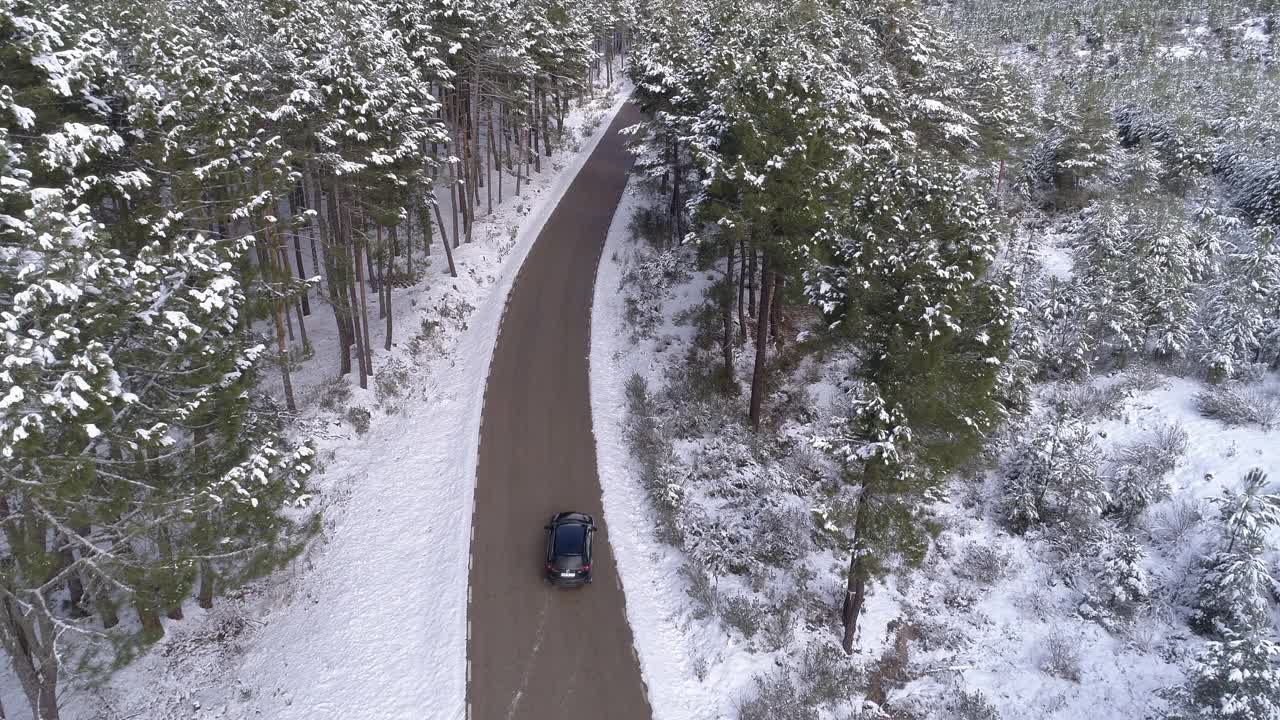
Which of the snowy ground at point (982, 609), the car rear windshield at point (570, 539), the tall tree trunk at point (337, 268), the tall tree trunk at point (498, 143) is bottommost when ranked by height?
the snowy ground at point (982, 609)

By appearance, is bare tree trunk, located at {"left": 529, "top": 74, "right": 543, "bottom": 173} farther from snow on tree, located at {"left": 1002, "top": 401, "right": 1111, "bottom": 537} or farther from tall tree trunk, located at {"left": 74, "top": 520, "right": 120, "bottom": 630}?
tall tree trunk, located at {"left": 74, "top": 520, "right": 120, "bottom": 630}

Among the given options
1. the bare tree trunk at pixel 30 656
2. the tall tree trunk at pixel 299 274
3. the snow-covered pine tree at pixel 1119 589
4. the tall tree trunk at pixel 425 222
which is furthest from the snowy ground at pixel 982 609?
the tall tree trunk at pixel 425 222

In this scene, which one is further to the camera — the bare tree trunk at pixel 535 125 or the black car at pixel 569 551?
the bare tree trunk at pixel 535 125

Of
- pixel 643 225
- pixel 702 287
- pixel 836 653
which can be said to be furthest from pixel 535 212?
pixel 836 653

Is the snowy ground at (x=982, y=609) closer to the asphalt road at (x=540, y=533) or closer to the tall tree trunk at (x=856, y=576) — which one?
the tall tree trunk at (x=856, y=576)

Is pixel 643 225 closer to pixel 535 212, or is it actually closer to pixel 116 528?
pixel 535 212

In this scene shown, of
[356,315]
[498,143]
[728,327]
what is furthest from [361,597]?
[498,143]

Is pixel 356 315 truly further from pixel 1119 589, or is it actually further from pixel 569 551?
pixel 1119 589
